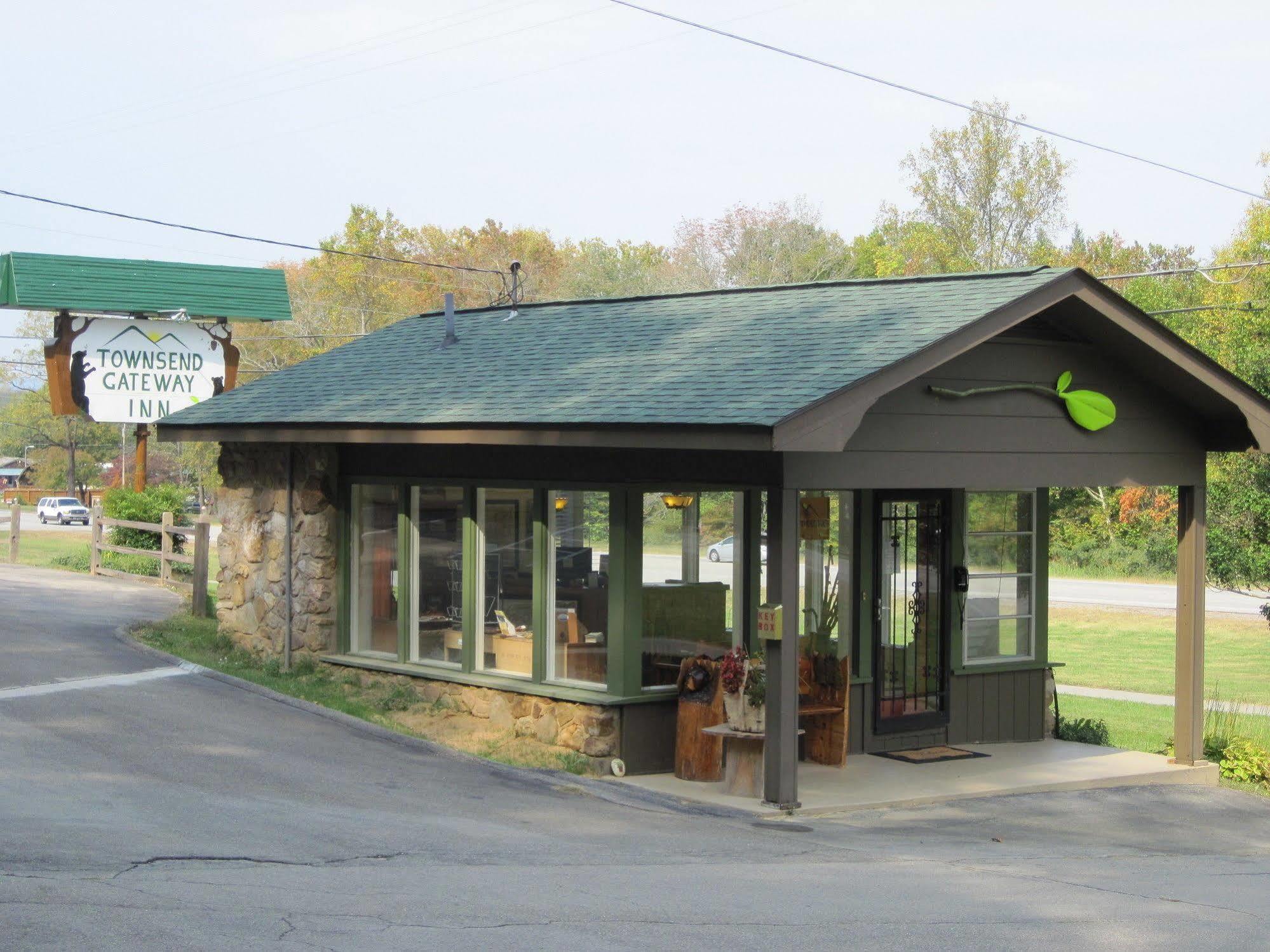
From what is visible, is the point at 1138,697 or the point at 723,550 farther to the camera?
the point at 1138,697

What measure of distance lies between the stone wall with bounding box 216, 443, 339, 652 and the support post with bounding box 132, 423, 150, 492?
9.15 metres

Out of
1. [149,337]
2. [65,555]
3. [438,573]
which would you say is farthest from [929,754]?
[65,555]

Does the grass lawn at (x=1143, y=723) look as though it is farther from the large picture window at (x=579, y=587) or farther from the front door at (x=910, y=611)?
the large picture window at (x=579, y=587)

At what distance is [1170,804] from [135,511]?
18.6 metres

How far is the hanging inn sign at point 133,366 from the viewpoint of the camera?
72.1 ft

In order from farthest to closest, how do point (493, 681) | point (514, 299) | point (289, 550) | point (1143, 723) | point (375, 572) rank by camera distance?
point (1143, 723) < point (514, 299) < point (289, 550) < point (375, 572) < point (493, 681)

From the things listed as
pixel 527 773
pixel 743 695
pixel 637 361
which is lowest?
pixel 527 773

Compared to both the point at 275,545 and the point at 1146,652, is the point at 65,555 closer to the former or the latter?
the point at 275,545

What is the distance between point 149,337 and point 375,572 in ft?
35.3

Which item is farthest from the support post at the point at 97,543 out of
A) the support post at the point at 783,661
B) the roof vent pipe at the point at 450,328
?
the support post at the point at 783,661

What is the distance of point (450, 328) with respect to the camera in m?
14.6

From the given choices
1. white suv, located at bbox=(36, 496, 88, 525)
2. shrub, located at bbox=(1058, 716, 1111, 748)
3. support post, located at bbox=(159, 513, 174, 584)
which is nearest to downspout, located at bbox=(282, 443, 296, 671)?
shrub, located at bbox=(1058, 716, 1111, 748)

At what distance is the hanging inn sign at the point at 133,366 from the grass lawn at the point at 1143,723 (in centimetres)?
1381

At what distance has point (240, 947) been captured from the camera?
227 inches
